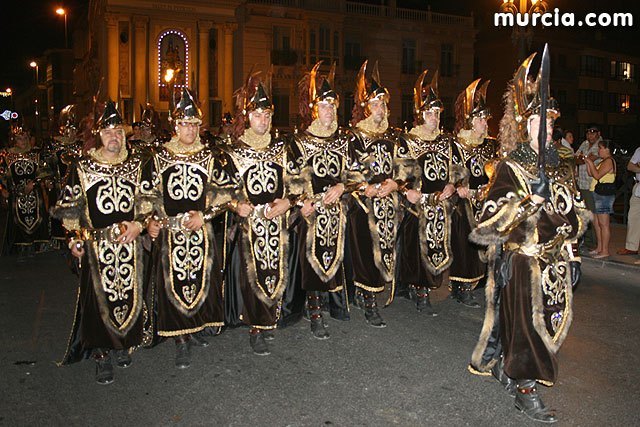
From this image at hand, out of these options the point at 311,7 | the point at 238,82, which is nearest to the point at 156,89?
the point at 238,82

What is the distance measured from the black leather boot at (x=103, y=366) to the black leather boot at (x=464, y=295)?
13.4 ft

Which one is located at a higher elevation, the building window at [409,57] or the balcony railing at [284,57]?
the building window at [409,57]

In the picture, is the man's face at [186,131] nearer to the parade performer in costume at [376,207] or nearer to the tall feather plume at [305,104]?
the tall feather plume at [305,104]

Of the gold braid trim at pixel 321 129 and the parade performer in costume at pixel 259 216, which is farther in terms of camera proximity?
the gold braid trim at pixel 321 129

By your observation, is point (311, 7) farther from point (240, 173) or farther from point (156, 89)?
point (240, 173)

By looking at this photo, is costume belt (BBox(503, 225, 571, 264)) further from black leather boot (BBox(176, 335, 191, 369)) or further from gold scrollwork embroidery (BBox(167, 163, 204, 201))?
black leather boot (BBox(176, 335, 191, 369))

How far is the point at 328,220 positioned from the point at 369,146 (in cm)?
93

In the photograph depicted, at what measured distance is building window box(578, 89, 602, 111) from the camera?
55000 millimetres

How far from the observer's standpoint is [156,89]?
36.6 metres

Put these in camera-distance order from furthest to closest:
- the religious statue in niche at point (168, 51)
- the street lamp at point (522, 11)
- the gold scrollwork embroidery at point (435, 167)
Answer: the religious statue in niche at point (168, 51) < the street lamp at point (522, 11) < the gold scrollwork embroidery at point (435, 167)

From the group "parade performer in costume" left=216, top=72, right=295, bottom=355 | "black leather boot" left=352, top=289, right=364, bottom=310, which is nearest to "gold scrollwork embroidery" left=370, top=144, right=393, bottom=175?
"parade performer in costume" left=216, top=72, right=295, bottom=355

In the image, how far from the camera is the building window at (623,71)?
5834 centimetres

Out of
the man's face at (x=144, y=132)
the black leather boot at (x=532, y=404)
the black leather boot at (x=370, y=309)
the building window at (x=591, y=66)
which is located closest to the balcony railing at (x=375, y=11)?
the building window at (x=591, y=66)

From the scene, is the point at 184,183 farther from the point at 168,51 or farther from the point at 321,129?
the point at 168,51
